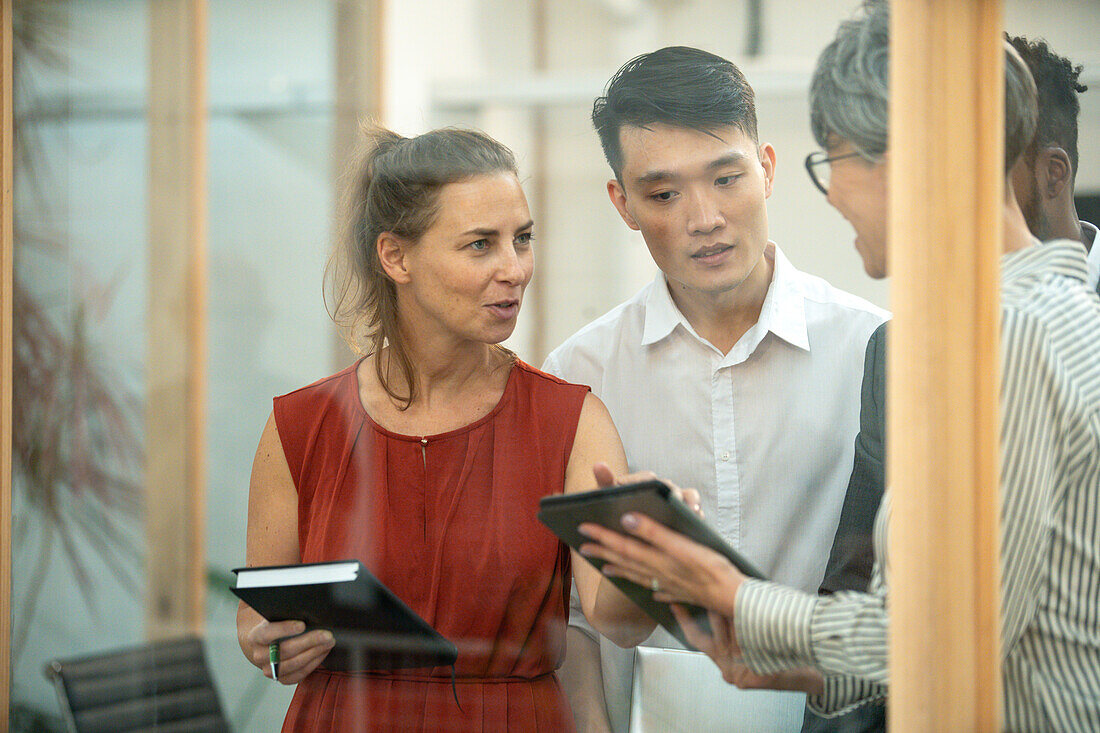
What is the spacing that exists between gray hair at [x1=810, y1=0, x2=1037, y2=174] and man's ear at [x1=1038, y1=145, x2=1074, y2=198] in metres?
0.06

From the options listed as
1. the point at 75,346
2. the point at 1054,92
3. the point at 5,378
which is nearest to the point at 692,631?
the point at 1054,92

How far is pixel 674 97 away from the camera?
5.46 ft

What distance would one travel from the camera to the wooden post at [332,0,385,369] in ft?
6.00

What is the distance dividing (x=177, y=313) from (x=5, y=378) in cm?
43

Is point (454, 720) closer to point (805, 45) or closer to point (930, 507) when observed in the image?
point (930, 507)

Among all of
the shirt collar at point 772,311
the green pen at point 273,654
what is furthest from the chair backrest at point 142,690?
the shirt collar at point 772,311

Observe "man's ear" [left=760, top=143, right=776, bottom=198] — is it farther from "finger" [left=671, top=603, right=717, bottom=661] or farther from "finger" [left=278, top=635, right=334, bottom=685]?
"finger" [left=278, top=635, right=334, bottom=685]

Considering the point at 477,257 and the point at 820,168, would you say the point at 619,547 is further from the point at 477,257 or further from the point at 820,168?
the point at 820,168

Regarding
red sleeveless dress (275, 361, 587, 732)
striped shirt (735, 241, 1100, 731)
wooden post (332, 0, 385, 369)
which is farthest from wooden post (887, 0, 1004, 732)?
wooden post (332, 0, 385, 369)

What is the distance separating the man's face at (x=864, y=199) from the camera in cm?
142

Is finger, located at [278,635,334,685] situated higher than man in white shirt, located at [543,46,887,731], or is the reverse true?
man in white shirt, located at [543,46,887,731]

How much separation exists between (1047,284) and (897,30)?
16.2 inches

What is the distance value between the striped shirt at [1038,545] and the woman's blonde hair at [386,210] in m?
0.83

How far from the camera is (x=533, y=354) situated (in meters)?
1.76
